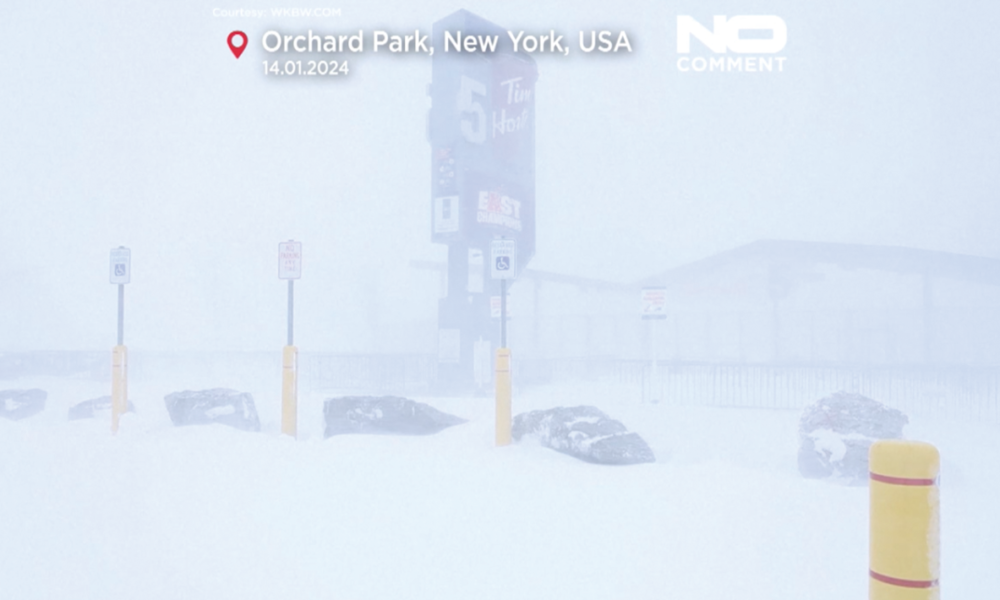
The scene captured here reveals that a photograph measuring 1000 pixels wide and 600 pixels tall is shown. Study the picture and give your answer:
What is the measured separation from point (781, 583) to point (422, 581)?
211 centimetres

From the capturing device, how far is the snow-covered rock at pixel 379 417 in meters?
9.84

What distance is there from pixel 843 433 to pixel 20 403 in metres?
13.8

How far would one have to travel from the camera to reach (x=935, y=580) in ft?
8.52

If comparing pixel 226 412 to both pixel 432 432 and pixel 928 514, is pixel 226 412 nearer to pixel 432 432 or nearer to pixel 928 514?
pixel 432 432

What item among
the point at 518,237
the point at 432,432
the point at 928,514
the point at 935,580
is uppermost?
the point at 518,237

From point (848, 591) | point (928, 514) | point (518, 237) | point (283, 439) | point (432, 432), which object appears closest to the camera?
point (928, 514)

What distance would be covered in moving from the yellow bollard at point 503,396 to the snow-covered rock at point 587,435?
1.21 ft

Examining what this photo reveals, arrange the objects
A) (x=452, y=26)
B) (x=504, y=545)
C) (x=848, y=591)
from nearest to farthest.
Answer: (x=848, y=591), (x=504, y=545), (x=452, y=26)

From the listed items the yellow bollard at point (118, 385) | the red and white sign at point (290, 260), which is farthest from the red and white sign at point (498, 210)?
the yellow bollard at point (118, 385)

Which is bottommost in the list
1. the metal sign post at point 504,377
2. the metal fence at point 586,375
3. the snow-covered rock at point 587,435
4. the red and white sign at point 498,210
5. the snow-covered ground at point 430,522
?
the metal fence at point 586,375

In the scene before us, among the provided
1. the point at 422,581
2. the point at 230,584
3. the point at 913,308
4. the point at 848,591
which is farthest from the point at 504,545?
the point at 913,308

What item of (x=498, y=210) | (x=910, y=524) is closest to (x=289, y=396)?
(x=910, y=524)

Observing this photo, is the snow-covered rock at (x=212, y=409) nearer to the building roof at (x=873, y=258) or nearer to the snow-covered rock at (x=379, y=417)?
the snow-covered rock at (x=379, y=417)

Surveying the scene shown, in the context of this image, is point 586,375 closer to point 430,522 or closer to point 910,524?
point 430,522
